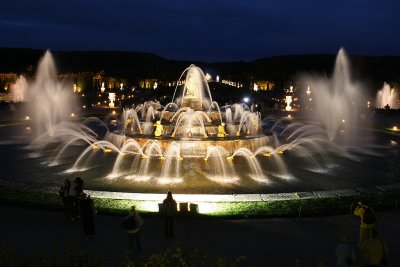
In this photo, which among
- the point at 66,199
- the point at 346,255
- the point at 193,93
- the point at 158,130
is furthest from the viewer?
the point at 193,93

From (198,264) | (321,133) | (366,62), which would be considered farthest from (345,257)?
(366,62)

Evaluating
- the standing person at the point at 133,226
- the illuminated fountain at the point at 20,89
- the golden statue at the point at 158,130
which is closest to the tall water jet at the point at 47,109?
the illuminated fountain at the point at 20,89

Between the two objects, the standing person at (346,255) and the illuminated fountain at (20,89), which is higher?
the illuminated fountain at (20,89)

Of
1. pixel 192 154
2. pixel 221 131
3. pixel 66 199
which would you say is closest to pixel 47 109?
pixel 221 131

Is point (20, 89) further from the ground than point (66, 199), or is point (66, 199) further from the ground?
point (20, 89)

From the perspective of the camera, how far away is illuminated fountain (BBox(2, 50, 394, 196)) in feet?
52.7

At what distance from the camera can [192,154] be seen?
2144cm

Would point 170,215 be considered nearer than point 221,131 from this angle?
Yes

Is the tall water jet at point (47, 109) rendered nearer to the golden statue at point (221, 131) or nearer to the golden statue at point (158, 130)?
the golden statue at point (158, 130)

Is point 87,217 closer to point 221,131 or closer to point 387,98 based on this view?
point 221,131

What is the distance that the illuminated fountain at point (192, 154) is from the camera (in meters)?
16.1

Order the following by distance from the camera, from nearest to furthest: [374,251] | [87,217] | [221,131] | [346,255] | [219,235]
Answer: [346,255] → [374,251] → [87,217] → [219,235] → [221,131]

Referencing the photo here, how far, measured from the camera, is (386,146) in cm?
2603

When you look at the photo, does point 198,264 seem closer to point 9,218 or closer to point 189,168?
point 9,218
